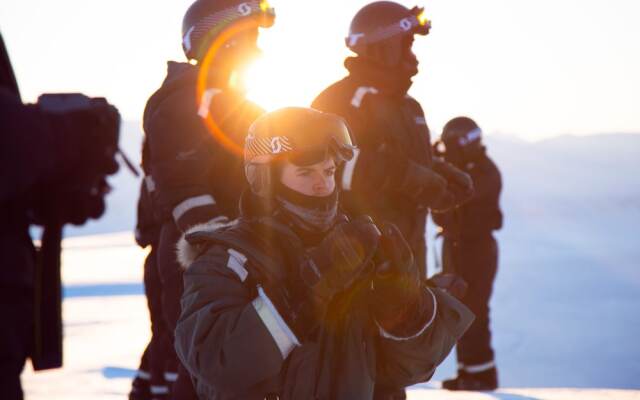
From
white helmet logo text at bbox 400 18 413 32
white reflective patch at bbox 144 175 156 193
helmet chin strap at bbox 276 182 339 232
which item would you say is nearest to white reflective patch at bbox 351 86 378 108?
white helmet logo text at bbox 400 18 413 32

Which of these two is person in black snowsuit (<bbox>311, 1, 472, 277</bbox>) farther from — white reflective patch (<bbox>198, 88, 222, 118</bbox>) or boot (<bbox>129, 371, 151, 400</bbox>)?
boot (<bbox>129, 371, 151, 400</bbox>)

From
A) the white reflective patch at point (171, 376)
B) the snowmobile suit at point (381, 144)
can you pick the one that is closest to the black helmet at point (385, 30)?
the snowmobile suit at point (381, 144)

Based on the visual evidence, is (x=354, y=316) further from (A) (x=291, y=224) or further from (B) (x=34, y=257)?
(B) (x=34, y=257)

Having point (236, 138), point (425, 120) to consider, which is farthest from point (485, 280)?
point (236, 138)

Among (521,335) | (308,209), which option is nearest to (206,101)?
(308,209)

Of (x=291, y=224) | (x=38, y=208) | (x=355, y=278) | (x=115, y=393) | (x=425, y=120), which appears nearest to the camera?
(x=38, y=208)

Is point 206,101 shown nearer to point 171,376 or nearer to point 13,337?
point 171,376

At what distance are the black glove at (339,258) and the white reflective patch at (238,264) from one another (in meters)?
0.18

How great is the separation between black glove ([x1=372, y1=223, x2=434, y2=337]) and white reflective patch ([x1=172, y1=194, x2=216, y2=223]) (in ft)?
3.88

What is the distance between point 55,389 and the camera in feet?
20.7

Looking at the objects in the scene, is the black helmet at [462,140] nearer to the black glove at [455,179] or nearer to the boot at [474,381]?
the boot at [474,381]

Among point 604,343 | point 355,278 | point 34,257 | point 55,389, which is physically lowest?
point 604,343

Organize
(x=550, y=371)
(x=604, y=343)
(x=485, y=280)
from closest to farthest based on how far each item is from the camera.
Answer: (x=485, y=280)
(x=550, y=371)
(x=604, y=343)

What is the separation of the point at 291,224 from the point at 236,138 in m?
1.06
